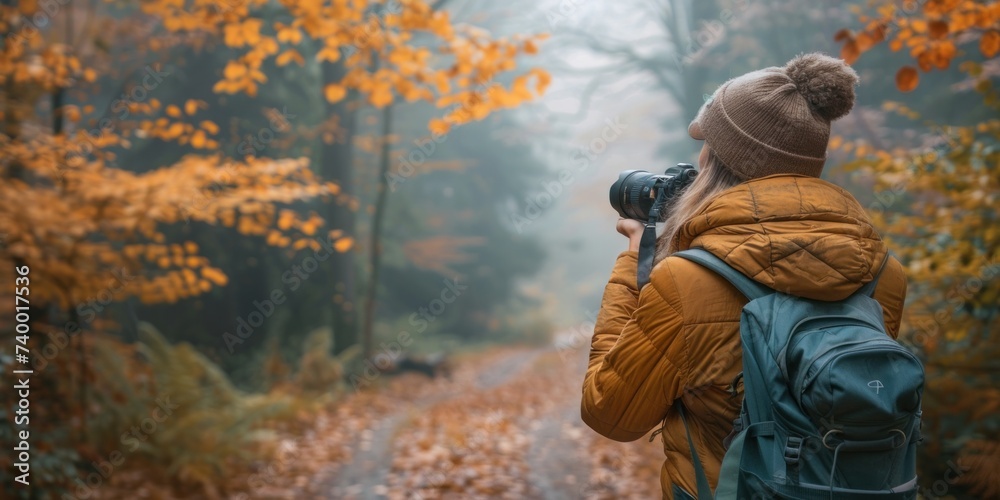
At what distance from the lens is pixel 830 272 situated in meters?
1.46

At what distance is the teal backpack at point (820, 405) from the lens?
1.36 meters

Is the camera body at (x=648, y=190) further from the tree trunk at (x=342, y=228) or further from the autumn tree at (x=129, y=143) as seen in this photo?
the tree trunk at (x=342, y=228)

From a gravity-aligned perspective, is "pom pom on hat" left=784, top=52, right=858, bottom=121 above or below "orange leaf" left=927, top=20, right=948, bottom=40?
below

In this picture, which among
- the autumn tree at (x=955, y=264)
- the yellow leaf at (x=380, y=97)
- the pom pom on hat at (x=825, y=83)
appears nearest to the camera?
the pom pom on hat at (x=825, y=83)

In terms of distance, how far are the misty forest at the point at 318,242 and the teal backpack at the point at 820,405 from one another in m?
2.27

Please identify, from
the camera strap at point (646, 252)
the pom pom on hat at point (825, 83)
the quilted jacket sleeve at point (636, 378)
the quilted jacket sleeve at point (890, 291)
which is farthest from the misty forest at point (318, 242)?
the quilted jacket sleeve at point (636, 378)

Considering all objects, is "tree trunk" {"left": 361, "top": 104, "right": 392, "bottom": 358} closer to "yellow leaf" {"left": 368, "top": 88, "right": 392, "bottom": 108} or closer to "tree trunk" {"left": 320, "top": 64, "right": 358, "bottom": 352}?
"tree trunk" {"left": 320, "top": 64, "right": 358, "bottom": 352}

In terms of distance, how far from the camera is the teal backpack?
1.36 meters

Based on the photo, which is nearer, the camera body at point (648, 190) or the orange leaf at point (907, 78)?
the camera body at point (648, 190)

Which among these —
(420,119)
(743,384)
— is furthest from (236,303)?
(743,384)

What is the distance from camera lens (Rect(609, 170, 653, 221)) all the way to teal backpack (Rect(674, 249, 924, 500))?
428mm

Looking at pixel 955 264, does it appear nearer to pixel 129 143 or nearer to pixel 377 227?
pixel 129 143

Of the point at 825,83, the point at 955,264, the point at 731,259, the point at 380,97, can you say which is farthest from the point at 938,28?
the point at 380,97

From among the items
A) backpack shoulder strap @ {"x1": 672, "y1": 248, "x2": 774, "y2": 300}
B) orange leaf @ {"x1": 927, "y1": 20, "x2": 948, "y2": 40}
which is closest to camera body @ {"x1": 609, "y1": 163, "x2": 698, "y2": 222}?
backpack shoulder strap @ {"x1": 672, "y1": 248, "x2": 774, "y2": 300}
